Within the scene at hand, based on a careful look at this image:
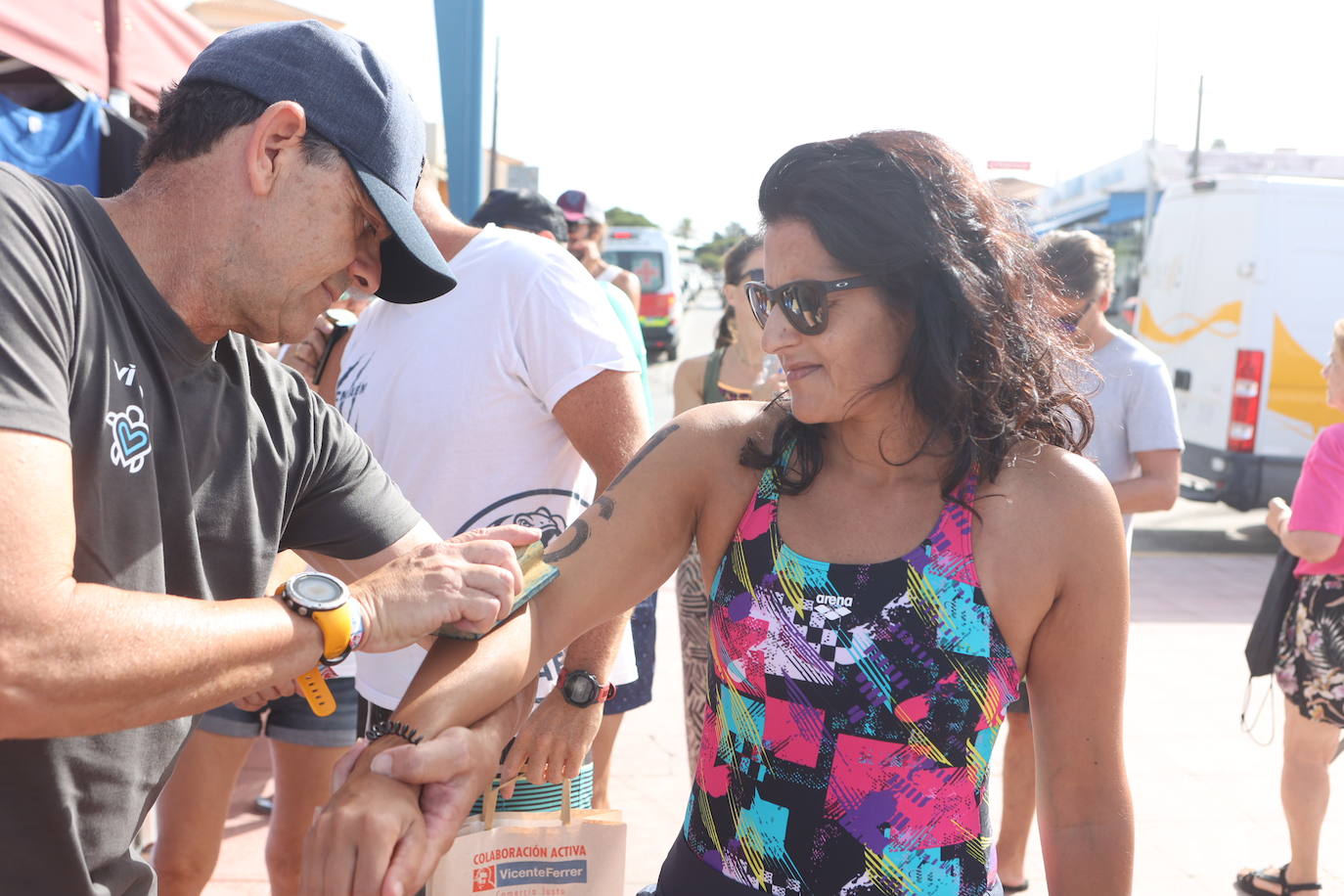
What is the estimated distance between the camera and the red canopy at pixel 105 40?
3.69 meters

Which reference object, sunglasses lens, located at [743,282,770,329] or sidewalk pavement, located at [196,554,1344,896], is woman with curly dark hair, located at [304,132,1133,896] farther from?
sidewalk pavement, located at [196,554,1344,896]

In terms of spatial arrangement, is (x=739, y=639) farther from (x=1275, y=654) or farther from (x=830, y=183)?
(x=1275, y=654)

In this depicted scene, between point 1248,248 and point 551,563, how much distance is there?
9.08 meters

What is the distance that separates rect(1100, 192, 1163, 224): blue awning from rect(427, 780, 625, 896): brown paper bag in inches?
1086

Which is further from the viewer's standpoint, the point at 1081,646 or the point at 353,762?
the point at 1081,646

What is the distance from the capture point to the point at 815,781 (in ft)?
5.56

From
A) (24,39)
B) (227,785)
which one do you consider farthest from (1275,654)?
(24,39)

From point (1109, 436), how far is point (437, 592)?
10.00 ft

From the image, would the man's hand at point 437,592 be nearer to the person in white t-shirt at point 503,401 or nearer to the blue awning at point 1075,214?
the person in white t-shirt at point 503,401

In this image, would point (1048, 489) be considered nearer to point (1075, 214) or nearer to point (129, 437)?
point (129, 437)

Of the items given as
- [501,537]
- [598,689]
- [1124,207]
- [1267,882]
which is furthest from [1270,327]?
[1124,207]

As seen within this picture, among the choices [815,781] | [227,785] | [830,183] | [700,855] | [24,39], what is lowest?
[227,785]

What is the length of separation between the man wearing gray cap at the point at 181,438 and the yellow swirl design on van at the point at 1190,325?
906 cm

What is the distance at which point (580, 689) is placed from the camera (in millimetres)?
2295
